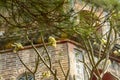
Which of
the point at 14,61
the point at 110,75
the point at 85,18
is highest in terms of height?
the point at 85,18

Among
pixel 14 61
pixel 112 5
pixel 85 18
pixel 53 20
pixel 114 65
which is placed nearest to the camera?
pixel 112 5

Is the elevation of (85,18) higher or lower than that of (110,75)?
higher

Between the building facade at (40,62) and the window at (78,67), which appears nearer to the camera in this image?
the building facade at (40,62)

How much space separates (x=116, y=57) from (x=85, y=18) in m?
6.31

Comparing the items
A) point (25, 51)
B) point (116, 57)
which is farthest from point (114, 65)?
point (25, 51)

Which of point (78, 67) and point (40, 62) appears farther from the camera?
point (78, 67)

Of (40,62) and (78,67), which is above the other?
(40,62)

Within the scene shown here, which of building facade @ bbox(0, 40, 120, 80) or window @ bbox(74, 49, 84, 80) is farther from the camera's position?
window @ bbox(74, 49, 84, 80)

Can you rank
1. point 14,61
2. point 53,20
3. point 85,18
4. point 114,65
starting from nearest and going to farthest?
point 53,20 < point 85,18 < point 14,61 < point 114,65

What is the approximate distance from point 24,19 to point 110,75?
668 centimetres

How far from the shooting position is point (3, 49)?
9734 millimetres

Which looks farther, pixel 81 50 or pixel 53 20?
pixel 81 50

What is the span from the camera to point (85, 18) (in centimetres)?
469

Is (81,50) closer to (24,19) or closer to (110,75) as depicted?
(110,75)
